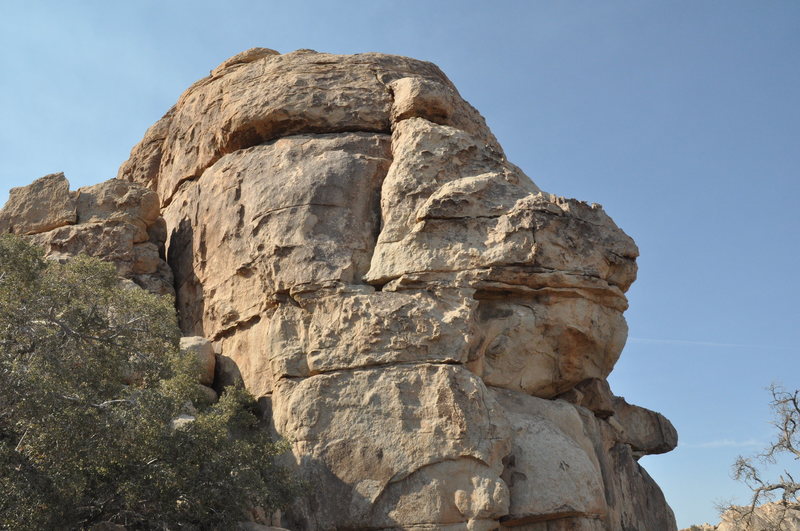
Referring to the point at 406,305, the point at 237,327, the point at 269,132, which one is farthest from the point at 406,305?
the point at 269,132

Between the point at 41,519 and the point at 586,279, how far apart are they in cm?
1232

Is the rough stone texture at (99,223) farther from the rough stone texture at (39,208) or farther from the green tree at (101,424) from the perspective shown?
the green tree at (101,424)

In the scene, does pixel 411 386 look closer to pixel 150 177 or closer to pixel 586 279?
pixel 586 279

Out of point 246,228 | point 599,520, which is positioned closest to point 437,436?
point 599,520

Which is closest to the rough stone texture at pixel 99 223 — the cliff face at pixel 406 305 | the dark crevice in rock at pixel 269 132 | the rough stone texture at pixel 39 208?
the rough stone texture at pixel 39 208

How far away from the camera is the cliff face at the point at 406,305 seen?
17.7m

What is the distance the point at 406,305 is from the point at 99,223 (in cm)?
991

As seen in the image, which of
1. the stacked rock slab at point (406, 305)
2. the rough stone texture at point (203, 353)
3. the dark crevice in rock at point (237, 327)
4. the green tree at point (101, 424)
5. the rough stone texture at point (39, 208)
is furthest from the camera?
the rough stone texture at point (39, 208)

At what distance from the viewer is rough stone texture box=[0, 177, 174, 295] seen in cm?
2353

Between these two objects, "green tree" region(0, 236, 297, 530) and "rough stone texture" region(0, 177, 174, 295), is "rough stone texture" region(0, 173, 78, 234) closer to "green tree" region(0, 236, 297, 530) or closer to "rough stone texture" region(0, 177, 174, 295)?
"rough stone texture" region(0, 177, 174, 295)

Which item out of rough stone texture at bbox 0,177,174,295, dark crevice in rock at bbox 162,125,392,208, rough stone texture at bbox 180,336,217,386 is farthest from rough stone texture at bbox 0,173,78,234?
rough stone texture at bbox 180,336,217,386

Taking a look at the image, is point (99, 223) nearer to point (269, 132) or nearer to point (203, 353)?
point (269, 132)

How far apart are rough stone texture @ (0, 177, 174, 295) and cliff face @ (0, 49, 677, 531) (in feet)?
1.88

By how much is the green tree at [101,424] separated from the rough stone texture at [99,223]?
19.0 ft
